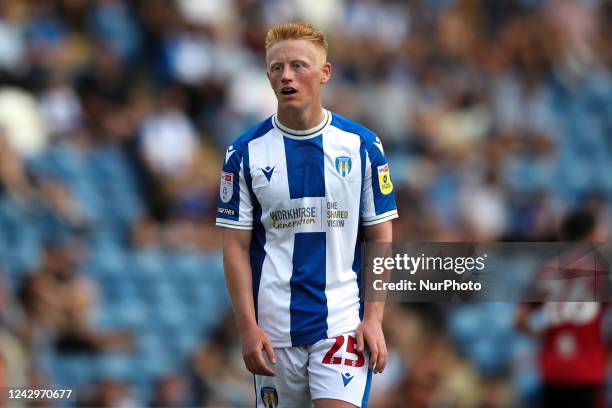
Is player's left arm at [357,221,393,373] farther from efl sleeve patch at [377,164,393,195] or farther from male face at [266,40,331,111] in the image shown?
male face at [266,40,331,111]

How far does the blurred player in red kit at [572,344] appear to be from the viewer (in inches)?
316

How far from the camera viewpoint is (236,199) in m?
5.55

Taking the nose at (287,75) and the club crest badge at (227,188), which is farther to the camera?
the club crest badge at (227,188)

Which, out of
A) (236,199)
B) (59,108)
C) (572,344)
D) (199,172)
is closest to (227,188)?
(236,199)

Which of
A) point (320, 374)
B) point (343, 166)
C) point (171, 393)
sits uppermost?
point (343, 166)

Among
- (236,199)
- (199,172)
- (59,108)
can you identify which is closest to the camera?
(236,199)

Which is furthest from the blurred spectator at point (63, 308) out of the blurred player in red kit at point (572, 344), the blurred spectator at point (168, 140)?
the blurred player in red kit at point (572, 344)

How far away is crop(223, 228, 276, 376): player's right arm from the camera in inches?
211

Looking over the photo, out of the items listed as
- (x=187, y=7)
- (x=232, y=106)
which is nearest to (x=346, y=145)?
(x=232, y=106)

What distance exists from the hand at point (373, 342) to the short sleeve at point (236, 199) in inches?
27.6

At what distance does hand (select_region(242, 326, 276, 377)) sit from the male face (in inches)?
40.7

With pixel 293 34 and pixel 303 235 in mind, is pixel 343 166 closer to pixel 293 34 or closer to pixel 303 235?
pixel 303 235

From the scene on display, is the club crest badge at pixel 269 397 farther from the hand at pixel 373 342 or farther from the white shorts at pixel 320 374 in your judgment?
the hand at pixel 373 342

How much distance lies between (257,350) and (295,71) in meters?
1.25
